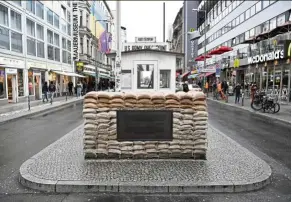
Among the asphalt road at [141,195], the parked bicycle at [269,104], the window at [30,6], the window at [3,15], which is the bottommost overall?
the asphalt road at [141,195]

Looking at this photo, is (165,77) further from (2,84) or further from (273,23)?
(273,23)

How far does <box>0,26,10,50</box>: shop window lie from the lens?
20.1 m

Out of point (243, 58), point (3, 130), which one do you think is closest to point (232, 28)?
point (243, 58)

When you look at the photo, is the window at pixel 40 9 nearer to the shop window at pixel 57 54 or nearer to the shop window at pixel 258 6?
the shop window at pixel 57 54

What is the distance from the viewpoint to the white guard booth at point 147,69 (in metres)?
9.77

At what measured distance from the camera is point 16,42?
885 inches

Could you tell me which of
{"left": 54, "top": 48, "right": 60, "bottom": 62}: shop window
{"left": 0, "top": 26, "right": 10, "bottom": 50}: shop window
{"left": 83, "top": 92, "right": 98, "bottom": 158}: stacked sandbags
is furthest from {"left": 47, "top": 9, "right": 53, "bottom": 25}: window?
{"left": 83, "top": 92, "right": 98, "bottom": 158}: stacked sandbags

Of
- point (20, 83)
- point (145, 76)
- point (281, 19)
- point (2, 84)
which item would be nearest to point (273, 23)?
point (281, 19)

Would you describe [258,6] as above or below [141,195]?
above

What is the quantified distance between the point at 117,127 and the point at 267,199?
320 centimetres

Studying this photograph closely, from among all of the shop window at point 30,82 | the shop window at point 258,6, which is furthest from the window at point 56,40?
the shop window at point 258,6

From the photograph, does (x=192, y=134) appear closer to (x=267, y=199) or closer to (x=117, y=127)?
(x=117, y=127)

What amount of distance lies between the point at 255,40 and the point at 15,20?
21563 mm

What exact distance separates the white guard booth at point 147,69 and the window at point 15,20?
1623cm
